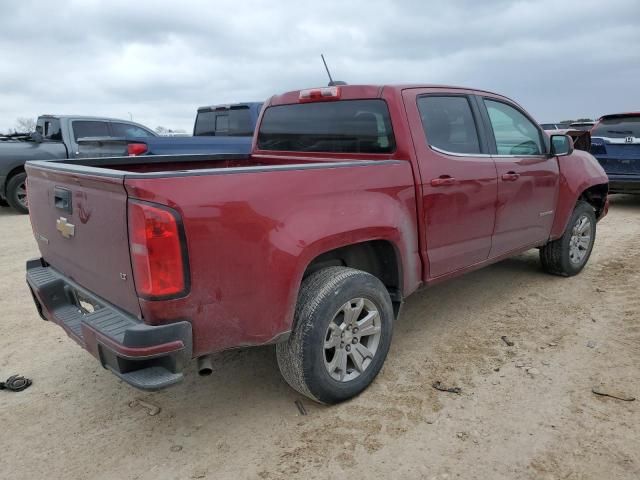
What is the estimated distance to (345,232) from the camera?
109 inches

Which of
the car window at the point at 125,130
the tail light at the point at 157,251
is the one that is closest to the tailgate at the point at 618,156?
the car window at the point at 125,130

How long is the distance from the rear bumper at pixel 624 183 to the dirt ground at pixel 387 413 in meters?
5.17

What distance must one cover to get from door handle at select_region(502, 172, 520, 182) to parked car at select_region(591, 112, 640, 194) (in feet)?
18.9

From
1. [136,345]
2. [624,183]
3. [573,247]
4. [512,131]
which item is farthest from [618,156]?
[136,345]

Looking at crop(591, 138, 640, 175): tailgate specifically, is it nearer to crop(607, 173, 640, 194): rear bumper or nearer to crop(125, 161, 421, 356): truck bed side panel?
crop(607, 173, 640, 194): rear bumper

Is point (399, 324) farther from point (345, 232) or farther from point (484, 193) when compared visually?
point (345, 232)

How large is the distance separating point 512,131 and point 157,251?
3308mm

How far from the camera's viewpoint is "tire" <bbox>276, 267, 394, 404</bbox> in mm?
2697

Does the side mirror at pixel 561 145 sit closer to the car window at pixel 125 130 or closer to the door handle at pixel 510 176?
the door handle at pixel 510 176

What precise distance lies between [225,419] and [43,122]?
924 cm

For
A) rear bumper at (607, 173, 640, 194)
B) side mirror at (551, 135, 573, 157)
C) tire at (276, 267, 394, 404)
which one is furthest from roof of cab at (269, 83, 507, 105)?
rear bumper at (607, 173, 640, 194)

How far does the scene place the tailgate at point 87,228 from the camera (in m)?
2.28

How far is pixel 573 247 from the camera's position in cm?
515

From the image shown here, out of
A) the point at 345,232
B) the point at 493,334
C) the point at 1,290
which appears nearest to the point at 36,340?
the point at 1,290
